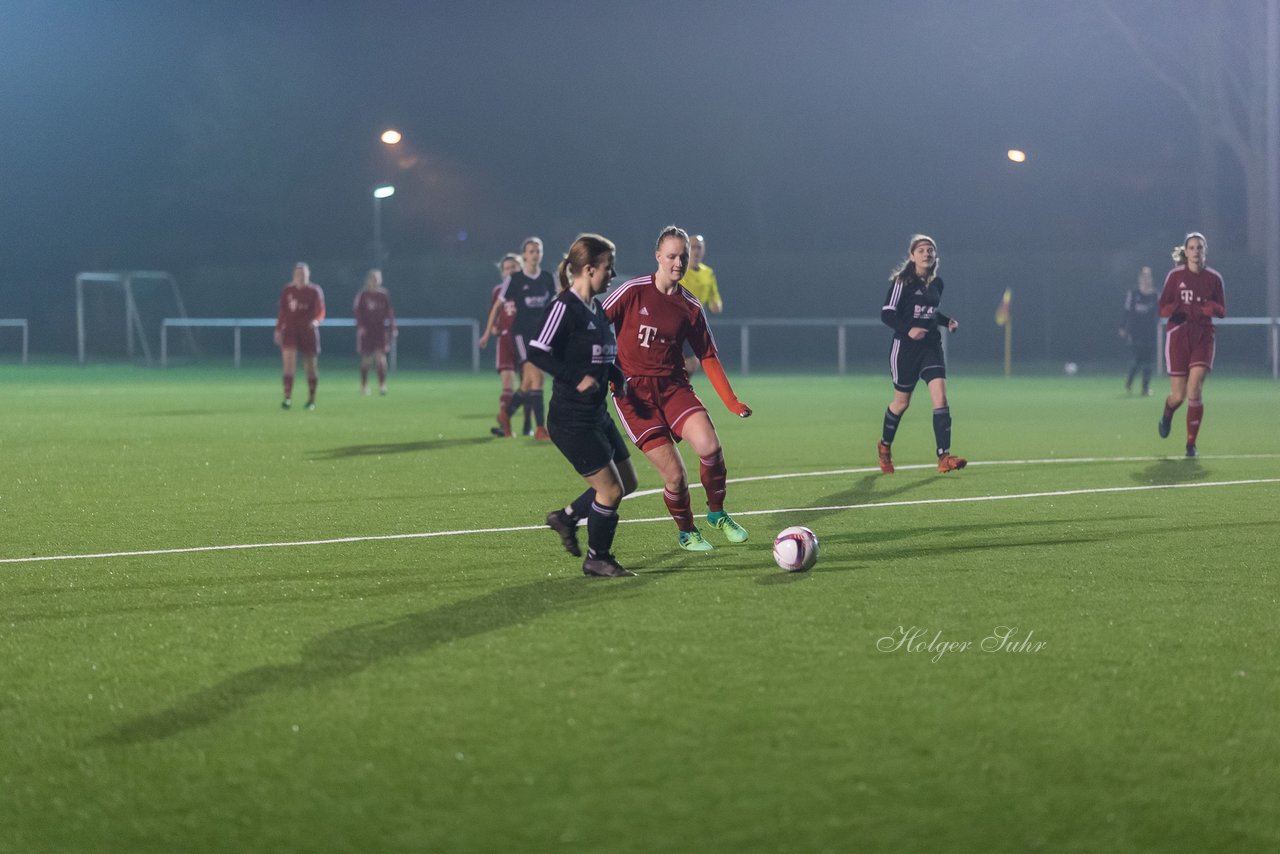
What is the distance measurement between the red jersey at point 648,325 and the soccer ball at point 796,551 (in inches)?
55.1

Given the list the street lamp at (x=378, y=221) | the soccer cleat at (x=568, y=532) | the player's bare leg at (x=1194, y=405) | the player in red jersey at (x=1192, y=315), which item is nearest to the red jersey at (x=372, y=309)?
the street lamp at (x=378, y=221)

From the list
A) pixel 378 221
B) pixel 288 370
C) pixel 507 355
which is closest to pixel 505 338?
pixel 507 355

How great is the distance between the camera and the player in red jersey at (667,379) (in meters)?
8.49

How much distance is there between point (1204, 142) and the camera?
→ 41812mm

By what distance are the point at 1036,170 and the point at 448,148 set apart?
1913cm

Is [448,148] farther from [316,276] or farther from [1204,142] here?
[1204,142]

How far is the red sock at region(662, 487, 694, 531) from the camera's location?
27.7 feet

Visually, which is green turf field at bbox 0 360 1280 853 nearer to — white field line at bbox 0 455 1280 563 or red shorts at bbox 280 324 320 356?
white field line at bbox 0 455 1280 563

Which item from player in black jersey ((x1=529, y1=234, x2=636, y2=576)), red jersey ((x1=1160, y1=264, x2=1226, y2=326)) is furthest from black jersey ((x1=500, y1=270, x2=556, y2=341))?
player in black jersey ((x1=529, y1=234, x2=636, y2=576))

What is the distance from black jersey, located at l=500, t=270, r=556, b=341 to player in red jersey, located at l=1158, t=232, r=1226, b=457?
6.42 meters

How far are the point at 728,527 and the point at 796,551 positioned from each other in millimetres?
1231

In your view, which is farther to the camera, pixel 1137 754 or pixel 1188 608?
pixel 1188 608

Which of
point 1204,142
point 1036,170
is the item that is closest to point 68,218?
point 1036,170

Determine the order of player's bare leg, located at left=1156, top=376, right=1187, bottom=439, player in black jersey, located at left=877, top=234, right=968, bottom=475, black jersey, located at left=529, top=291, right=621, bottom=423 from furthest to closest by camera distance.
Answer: player's bare leg, located at left=1156, top=376, right=1187, bottom=439
player in black jersey, located at left=877, top=234, right=968, bottom=475
black jersey, located at left=529, top=291, right=621, bottom=423
